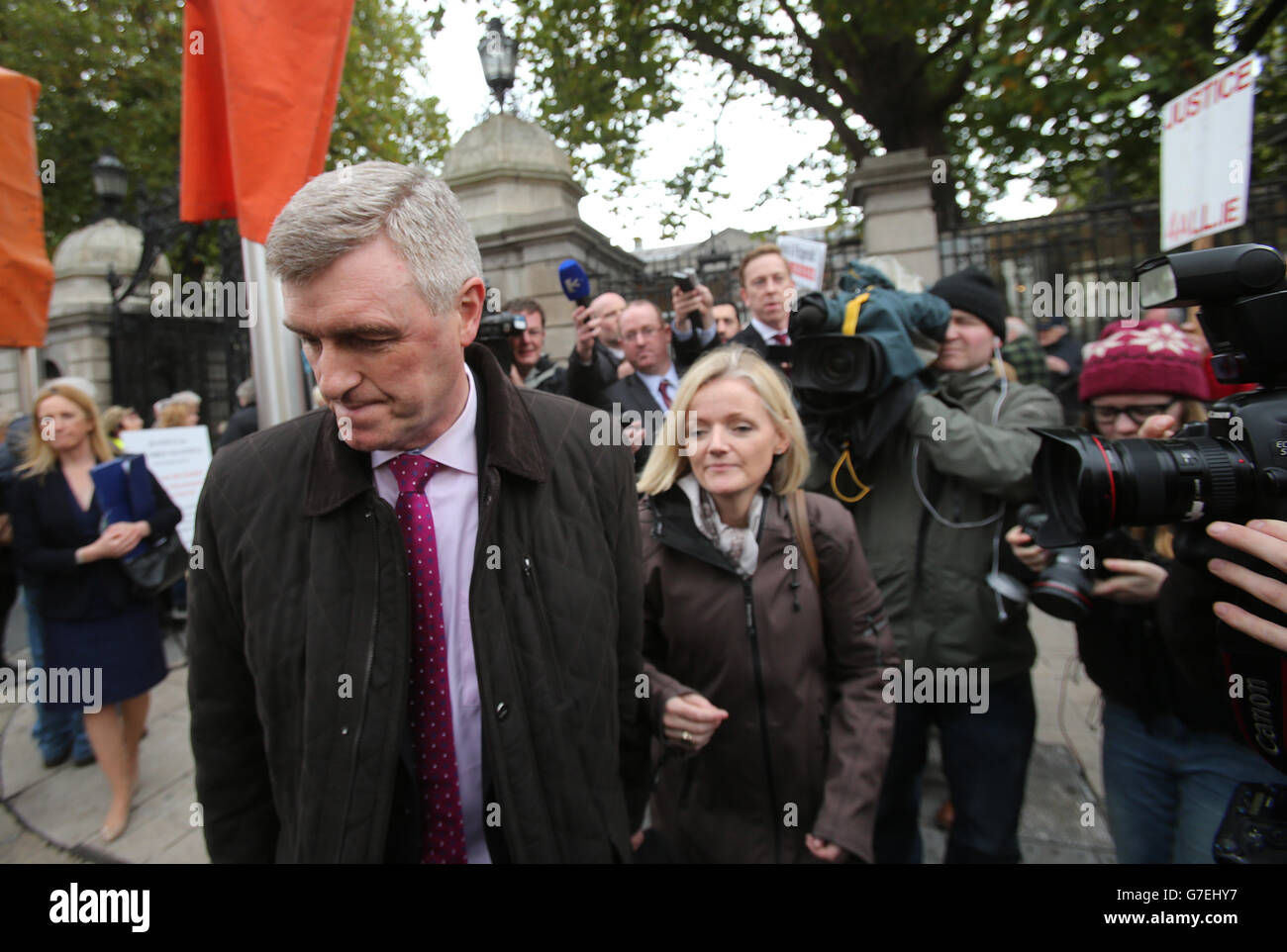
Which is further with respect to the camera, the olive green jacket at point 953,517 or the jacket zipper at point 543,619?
the olive green jacket at point 953,517

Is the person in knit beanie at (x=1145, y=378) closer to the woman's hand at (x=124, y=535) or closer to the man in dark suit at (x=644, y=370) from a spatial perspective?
the man in dark suit at (x=644, y=370)

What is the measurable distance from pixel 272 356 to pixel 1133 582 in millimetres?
2687

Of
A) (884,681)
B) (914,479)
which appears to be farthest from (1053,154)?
(884,681)

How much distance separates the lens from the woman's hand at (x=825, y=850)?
1.85 metres

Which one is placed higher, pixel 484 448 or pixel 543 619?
pixel 484 448

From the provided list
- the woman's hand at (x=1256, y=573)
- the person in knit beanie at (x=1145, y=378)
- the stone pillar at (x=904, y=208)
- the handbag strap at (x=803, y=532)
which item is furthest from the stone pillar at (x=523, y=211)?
the woman's hand at (x=1256, y=573)

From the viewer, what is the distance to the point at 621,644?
175cm

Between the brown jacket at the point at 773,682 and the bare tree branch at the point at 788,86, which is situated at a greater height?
the bare tree branch at the point at 788,86

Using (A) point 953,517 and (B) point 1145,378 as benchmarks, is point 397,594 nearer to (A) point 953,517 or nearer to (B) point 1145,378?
(A) point 953,517

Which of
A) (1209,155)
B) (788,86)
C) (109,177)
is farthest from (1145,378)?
(788,86)

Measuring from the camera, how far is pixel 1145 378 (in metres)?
2.09

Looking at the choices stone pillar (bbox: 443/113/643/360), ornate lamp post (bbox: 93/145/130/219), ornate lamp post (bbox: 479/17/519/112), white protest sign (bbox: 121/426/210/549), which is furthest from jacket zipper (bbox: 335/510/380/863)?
ornate lamp post (bbox: 93/145/130/219)

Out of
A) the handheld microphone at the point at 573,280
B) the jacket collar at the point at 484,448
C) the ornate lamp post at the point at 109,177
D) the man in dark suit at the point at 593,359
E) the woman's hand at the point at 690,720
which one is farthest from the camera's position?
the ornate lamp post at the point at 109,177

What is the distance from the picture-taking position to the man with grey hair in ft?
4.07
